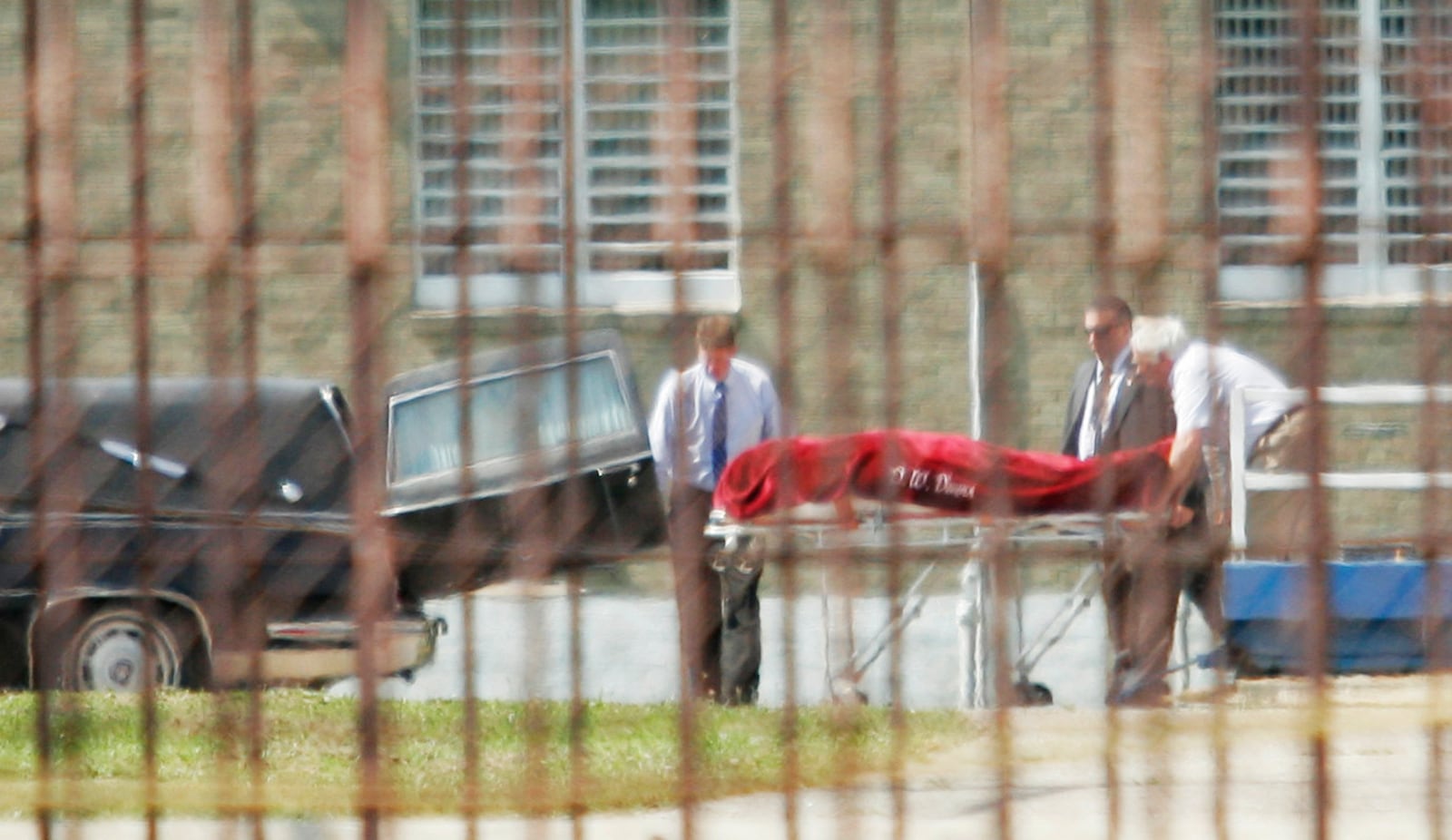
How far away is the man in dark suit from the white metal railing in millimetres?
91

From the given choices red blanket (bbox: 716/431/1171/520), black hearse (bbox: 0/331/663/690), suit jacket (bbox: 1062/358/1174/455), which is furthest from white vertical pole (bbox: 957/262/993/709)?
black hearse (bbox: 0/331/663/690)

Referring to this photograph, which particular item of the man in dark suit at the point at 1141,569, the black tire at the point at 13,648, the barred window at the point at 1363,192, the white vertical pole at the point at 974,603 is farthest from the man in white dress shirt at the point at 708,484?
the black tire at the point at 13,648

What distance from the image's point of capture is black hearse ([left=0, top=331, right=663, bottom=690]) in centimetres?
313

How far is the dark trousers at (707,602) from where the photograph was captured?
316 centimetres

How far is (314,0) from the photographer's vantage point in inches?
216

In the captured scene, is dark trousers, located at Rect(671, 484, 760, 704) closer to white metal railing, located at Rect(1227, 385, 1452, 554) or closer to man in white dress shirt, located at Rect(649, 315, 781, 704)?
man in white dress shirt, located at Rect(649, 315, 781, 704)

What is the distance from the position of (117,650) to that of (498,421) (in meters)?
0.89

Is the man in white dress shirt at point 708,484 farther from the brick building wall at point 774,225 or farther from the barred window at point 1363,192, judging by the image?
the barred window at point 1363,192

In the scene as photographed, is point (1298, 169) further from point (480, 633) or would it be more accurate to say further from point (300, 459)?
point (300, 459)

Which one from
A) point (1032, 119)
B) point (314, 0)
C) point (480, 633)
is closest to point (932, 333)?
point (1032, 119)

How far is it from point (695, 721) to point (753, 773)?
1.05m

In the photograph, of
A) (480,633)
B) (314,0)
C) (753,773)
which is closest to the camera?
(480,633)

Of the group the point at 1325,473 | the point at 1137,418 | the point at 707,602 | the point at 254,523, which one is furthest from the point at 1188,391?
the point at 254,523

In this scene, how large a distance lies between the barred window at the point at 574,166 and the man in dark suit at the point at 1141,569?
2.25ft
